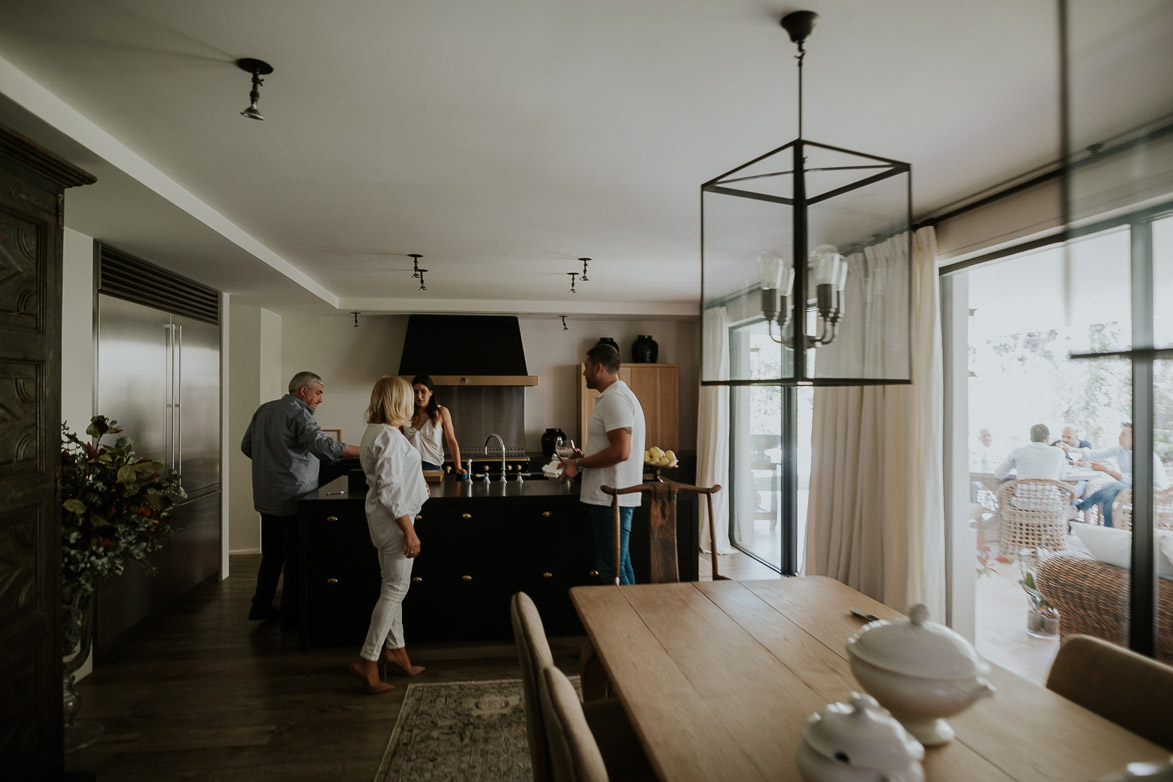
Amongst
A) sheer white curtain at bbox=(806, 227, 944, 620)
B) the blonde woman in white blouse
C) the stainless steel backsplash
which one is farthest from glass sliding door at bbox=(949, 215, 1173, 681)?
the stainless steel backsplash

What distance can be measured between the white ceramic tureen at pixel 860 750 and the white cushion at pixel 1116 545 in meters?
2.02

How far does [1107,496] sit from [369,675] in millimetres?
3317

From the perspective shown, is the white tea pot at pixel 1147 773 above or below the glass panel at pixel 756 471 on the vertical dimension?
above

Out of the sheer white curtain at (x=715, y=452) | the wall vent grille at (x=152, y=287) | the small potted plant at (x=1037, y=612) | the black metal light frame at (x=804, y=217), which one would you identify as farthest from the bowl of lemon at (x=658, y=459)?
the wall vent grille at (x=152, y=287)

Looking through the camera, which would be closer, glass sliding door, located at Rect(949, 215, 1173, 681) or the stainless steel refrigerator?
glass sliding door, located at Rect(949, 215, 1173, 681)

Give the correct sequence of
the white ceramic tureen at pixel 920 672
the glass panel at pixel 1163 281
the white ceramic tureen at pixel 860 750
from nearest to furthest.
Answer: the glass panel at pixel 1163 281
the white ceramic tureen at pixel 860 750
the white ceramic tureen at pixel 920 672

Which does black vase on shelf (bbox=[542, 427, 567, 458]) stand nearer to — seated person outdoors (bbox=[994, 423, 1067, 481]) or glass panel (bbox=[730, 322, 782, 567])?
glass panel (bbox=[730, 322, 782, 567])

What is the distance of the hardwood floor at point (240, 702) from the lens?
2586 mm

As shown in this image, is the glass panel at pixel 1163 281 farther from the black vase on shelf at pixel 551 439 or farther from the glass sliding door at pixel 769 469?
the black vase on shelf at pixel 551 439

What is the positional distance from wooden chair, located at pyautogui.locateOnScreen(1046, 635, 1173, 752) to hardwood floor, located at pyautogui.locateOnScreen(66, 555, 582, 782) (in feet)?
7.45

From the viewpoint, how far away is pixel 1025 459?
10.9ft

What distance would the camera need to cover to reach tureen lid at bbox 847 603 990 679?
1266 millimetres

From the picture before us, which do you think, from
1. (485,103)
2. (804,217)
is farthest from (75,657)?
(804,217)

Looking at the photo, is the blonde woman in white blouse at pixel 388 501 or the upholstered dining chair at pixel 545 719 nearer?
the upholstered dining chair at pixel 545 719
